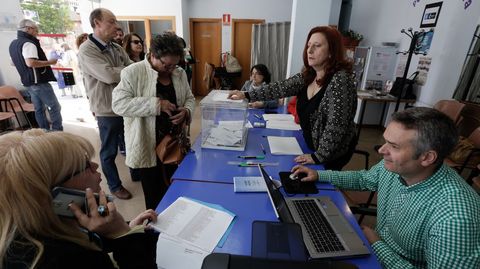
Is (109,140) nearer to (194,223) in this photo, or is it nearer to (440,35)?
(194,223)

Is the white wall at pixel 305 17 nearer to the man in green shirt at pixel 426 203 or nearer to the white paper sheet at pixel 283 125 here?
the white paper sheet at pixel 283 125

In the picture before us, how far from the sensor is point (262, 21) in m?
6.78

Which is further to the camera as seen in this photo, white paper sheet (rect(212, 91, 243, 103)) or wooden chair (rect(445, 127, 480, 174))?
wooden chair (rect(445, 127, 480, 174))

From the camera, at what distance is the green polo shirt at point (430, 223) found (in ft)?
2.66

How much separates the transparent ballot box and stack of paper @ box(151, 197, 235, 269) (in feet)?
2.30

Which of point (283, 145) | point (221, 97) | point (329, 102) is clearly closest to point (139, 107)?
point (221, 97)

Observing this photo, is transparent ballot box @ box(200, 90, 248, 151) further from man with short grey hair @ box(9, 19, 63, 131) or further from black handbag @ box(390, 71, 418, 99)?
black handbag @ box(390, 71, 418, 99)

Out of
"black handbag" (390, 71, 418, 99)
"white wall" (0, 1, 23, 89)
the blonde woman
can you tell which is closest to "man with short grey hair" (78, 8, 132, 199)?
the blonde woman

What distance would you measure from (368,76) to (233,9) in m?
4.01

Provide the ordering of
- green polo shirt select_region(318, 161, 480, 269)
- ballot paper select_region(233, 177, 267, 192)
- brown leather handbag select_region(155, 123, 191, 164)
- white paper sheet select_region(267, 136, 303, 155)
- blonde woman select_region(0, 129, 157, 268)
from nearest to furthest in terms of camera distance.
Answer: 1. blonde woman select_region(0, 129, 157, 268)
2. green polo shirt select_region(318, 161, 480, 269)
3. ballot paper select_region(233, 177, 267, 192)
4. brown leather handbag select_region(155, 123, 191, 164)
5. white paper sheet select_region(267, 136, 303, 155)

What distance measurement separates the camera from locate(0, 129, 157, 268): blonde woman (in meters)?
0.58

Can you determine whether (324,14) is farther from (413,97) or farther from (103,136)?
(103,136)

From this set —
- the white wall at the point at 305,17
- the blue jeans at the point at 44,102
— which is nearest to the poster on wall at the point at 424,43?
the white wall at the point at 305,17

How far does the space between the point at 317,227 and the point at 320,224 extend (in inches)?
1.0
